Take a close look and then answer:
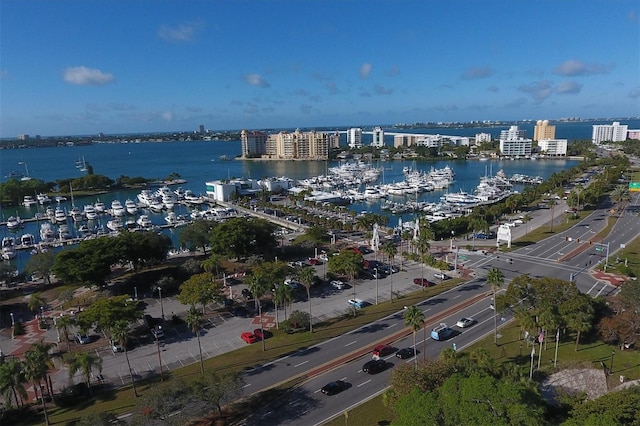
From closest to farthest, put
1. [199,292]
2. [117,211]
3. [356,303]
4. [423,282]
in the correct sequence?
1. [199,292]
2. [356,303]
3. [423,282]
4. [117,211]

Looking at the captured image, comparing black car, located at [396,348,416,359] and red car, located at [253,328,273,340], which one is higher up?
black car, located at [396,348,416,359]

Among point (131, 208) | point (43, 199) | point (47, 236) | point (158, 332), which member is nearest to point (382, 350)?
point (158, 332)

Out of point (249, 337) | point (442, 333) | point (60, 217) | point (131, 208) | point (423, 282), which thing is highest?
point (442, 333)

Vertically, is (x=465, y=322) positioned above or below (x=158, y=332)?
above

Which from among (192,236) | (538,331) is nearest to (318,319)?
(538,331)

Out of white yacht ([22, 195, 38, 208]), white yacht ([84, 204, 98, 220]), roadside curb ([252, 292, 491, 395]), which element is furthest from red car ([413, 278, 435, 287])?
white yacht ([22, 195, 38, 208])

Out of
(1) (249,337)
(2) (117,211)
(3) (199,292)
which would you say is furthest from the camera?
(2) (117,211)

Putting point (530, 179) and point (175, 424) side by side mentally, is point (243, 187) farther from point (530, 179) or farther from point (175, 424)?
point (175, 424)

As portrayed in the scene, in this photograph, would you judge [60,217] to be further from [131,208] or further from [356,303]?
[356,303]

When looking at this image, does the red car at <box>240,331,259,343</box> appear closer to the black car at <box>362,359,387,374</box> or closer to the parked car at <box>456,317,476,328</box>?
the black car at <box>362,359,387,374</box>
